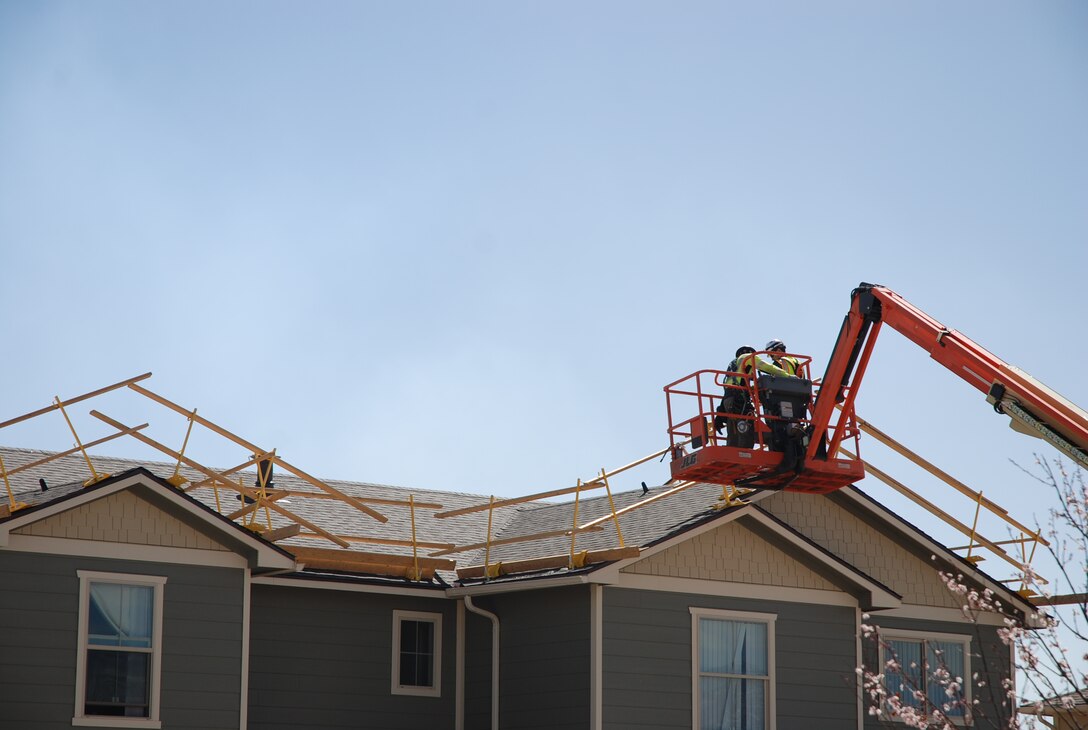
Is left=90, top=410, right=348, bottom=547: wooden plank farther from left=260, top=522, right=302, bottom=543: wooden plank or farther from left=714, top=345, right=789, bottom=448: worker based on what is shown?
left=714, top=345, right=789, bottom=448: worker

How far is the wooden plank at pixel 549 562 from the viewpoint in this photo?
22.2m

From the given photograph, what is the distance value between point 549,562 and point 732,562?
305 centimetres

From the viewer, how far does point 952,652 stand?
84.8 ft

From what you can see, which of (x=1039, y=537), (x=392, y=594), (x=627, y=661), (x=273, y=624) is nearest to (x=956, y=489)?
(x=1039, y=537)

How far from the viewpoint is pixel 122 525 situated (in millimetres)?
21094

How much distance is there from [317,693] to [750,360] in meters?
8.33

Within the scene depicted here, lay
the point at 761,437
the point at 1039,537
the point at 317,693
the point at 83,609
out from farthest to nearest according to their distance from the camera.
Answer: the point at 1039,537 < the point at 317,693 < the point at 761,437 < the point at 83,609

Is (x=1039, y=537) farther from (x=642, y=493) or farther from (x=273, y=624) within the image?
(x=273, y=624)

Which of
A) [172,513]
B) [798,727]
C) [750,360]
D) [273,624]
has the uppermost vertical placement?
[750,360]

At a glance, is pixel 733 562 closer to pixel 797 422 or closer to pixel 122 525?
pixel 797 422

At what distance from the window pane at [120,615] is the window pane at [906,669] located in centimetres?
1179

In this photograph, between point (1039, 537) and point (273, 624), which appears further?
point (1039, 537)

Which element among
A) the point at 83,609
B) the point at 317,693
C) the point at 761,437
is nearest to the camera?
the point at 83,609

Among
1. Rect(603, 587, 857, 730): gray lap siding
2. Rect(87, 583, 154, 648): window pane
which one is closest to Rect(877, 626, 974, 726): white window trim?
Rect(603, 587, 857, 730): gray lap siding
